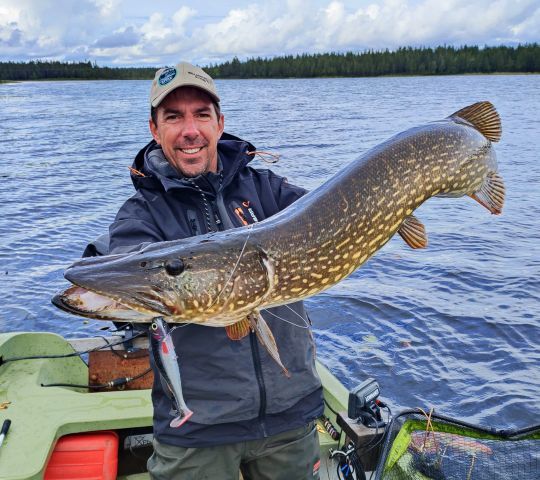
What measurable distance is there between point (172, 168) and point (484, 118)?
1445 mm

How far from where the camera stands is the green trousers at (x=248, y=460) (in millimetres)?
2262

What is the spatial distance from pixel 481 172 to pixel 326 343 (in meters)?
3.95

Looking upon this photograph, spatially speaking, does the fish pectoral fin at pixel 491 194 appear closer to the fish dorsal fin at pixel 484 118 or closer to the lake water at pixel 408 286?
the fish dorsal fin at pixel 484 118

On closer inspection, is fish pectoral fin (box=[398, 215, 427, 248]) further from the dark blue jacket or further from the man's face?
the man's face

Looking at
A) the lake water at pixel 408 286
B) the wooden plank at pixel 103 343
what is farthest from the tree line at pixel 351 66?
the wooden plank at pixel 103 343

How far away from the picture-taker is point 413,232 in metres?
2.64

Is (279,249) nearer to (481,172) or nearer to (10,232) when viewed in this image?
(481,172)

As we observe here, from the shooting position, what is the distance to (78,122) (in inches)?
992

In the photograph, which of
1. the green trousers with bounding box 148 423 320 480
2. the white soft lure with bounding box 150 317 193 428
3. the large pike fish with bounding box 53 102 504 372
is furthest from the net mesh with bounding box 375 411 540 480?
the white soft lure with bounding box 150 317 193 428

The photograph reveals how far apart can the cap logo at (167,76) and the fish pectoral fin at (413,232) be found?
117 cm

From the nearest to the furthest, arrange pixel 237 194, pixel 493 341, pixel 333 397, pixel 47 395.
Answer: pixel 237 194 → pixel 47 395 → pixel 333 397 → pixel 493 341

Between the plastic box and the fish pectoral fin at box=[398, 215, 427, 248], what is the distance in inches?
73.7

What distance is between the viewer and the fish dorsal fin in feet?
8.99

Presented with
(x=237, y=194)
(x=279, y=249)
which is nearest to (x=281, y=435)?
(x=279, y=249)
